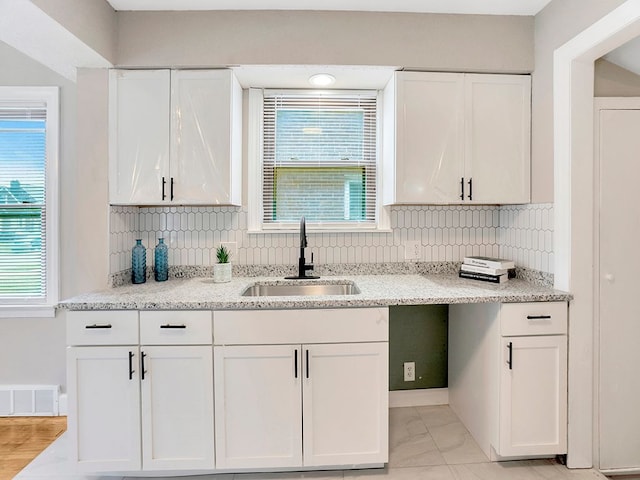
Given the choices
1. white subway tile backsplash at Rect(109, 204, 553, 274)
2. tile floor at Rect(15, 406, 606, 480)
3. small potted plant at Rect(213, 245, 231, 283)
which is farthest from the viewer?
white subway tile backsplash at Rect(109, 204, 553, 274)

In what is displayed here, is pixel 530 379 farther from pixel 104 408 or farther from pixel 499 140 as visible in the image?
pixel 104 408

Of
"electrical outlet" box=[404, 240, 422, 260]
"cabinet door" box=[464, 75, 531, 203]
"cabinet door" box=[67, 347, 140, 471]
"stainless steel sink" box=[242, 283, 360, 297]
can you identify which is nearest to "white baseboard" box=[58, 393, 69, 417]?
"cabinet door" box=[67, 347, 140, 471]

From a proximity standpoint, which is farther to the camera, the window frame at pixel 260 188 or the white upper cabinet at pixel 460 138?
A: the window frame at pixel 260 188

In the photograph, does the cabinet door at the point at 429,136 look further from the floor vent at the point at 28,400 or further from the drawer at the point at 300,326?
the floor vent at the point at 28,400

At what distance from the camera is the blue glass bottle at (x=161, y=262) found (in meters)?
2.42

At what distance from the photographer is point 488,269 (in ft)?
7.47

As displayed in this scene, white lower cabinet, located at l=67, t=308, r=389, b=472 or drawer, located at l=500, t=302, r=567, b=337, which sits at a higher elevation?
drawer, located at l=500, t=302, r=567, b=337

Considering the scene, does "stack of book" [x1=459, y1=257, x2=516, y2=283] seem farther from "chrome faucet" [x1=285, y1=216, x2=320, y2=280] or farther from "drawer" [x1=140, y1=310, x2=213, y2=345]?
"drawer" [x1=140, y1=310, x2=213, y2=345]

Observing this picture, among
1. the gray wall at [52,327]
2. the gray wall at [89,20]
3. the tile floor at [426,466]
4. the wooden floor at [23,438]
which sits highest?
the gray wall at [89,20]

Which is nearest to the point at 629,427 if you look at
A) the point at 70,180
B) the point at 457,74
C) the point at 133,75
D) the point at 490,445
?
the point at 490,445

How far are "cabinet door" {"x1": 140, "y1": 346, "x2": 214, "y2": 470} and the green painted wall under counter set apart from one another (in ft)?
4.43

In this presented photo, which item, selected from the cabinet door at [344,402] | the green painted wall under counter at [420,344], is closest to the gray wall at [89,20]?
the cabinet door at [344,402]

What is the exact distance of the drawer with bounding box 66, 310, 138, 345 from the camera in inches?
71.6

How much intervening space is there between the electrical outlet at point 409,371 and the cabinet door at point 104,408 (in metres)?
1.73
